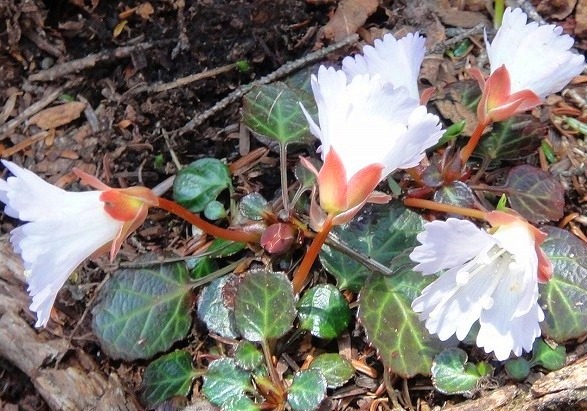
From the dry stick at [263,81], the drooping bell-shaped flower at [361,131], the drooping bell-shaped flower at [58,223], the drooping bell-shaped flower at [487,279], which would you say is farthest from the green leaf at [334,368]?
the dry stick at [263,81]

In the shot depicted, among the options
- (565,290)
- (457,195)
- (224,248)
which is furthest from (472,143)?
(224,248)

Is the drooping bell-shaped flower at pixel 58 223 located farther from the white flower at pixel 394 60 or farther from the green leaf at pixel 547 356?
the green leaf at pixel 547 356

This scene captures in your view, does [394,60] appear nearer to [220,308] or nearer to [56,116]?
[220,308]

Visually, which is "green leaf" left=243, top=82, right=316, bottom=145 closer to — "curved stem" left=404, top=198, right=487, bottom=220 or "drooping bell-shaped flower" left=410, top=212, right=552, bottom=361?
"curved stem" left=404, top=198, right=487, bottom=220

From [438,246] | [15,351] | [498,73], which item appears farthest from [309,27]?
[15,351]

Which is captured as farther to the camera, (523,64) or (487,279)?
(523,64)
